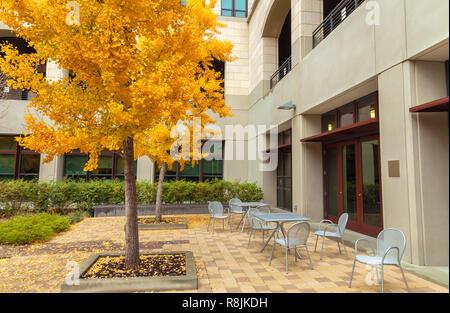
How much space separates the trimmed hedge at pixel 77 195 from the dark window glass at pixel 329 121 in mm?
5399

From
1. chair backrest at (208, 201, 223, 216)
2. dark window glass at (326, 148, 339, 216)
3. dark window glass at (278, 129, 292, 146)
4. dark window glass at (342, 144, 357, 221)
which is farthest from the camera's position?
dark window glass at (278, 129, 292, 146)

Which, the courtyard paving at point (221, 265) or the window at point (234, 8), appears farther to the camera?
the window at point (234, 8)

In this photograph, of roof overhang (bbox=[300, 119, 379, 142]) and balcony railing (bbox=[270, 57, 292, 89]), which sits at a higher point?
balcony railing (bbox=[270, 57, 292, 89])

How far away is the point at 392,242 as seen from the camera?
405 cm

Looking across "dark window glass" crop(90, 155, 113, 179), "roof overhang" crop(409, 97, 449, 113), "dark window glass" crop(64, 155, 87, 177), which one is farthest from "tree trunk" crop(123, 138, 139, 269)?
"dark window glass" crop(64, 155, 87, 177)

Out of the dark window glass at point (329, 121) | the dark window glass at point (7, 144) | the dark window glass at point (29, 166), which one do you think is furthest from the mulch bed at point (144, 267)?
the dark window glass at point (7, 144)

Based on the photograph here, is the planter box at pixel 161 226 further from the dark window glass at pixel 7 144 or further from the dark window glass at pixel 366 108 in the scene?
the dark window glass at pixel 7 144

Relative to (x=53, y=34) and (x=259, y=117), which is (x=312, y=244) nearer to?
(x=53, y=34)

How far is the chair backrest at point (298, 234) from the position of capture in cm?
490

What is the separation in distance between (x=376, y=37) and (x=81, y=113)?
613 centimetres

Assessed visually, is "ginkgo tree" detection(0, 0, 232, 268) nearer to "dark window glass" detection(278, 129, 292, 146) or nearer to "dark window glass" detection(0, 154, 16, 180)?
"dark window glass" detection(278, 129, 292, 146)

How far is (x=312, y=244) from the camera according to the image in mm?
6727

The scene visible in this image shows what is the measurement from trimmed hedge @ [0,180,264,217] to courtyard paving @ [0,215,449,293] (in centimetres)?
337

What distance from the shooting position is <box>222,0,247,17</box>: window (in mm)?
16812
